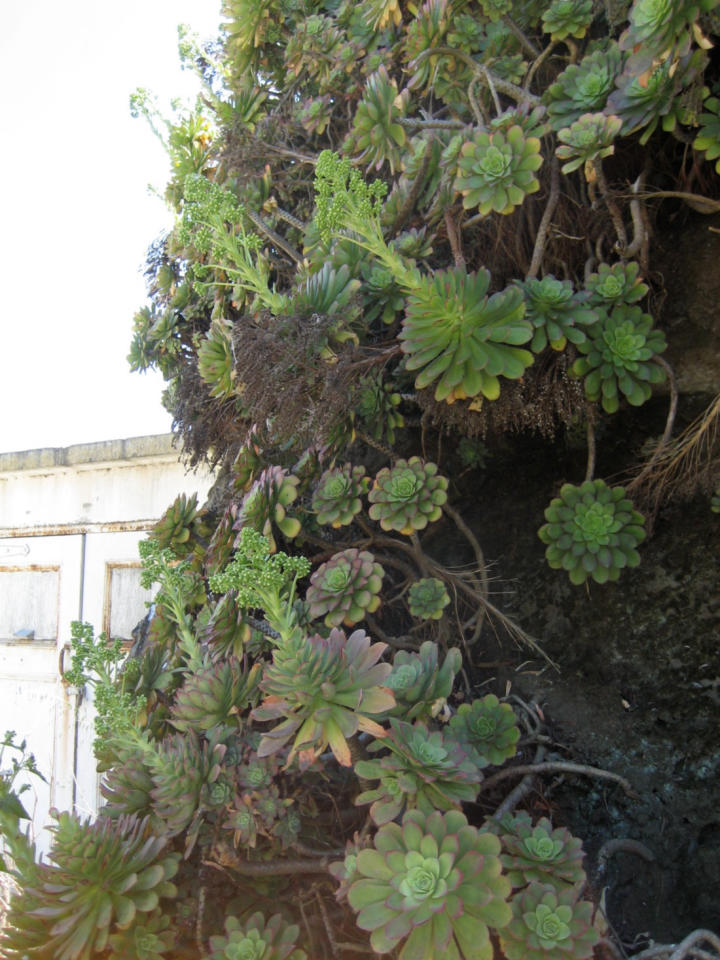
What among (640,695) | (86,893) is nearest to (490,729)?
(640,695)

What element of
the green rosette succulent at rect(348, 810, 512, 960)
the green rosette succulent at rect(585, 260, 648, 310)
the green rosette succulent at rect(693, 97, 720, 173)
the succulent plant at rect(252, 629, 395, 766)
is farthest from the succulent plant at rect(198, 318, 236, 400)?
the green rosette succulent at rect(348, 810, 512, 960)

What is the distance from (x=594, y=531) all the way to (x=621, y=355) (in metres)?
0.39

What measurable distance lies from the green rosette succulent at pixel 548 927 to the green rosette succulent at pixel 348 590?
0.57 m

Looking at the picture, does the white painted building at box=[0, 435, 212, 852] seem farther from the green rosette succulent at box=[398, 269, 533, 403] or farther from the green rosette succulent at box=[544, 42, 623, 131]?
the green rosette succulent at box=[544, 42, 623, 131]

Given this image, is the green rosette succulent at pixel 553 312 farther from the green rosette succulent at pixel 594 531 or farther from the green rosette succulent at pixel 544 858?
the green rosette succulent at pixel 544 858

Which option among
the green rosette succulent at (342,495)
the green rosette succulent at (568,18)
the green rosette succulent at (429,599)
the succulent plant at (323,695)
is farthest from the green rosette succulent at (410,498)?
the green rosette succulent at (568,18)

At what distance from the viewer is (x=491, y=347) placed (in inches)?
56.1

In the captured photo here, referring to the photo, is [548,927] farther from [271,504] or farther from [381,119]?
[381,119]

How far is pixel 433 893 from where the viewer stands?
0.95 m

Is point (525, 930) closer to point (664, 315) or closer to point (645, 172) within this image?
point (664, 315)

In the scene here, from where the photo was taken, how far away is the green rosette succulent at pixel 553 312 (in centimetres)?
148

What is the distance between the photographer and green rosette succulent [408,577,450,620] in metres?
1.65

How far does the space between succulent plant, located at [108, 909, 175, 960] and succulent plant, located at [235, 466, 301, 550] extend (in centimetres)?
75

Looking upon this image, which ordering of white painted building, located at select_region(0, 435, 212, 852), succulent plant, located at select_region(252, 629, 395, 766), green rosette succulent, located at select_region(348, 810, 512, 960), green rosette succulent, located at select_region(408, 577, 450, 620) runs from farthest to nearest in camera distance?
white painted building, located at select_region(0, 435, 212, 852) → green rosette succulent, located at select_region(408, 577, 450, 620) → succulent plant, located at select_region(252, 629, 395, 766) → green rosette succulent, located at select_region(348, 810, 512, 960)
